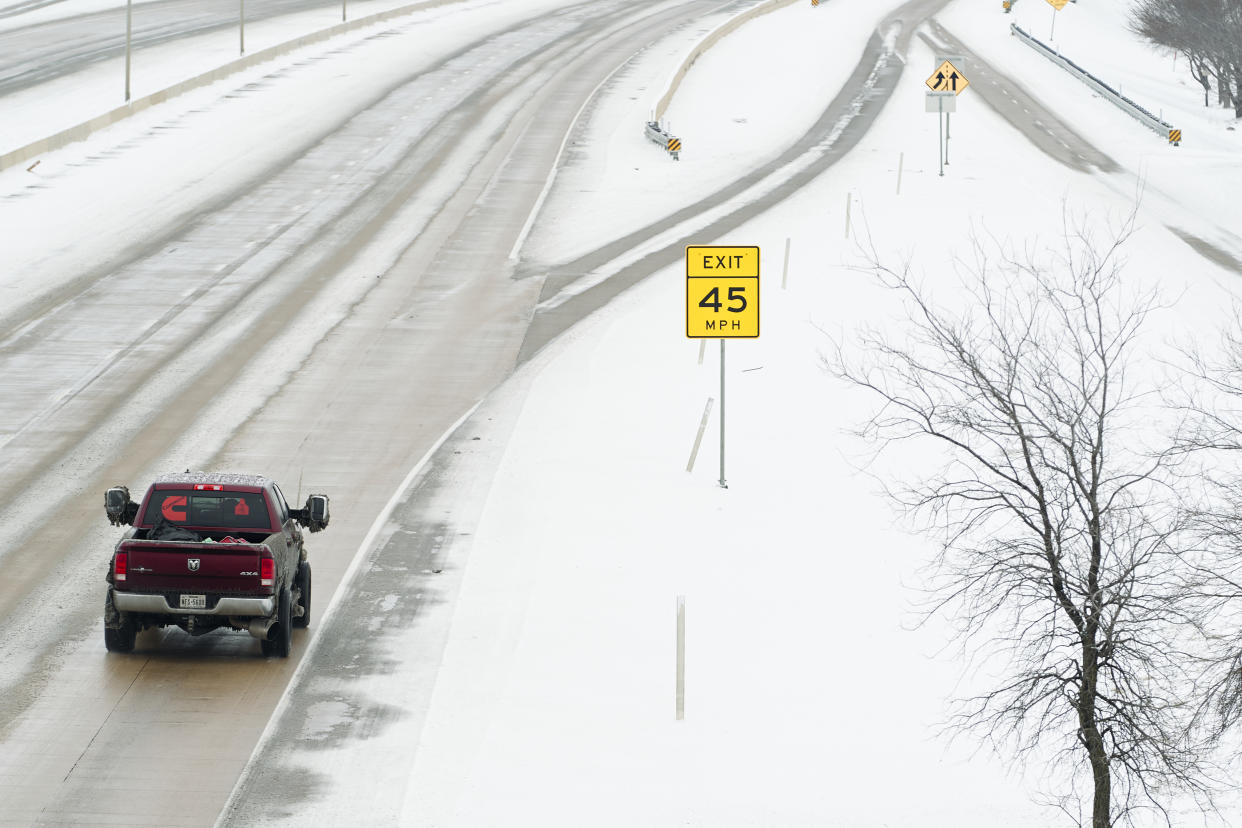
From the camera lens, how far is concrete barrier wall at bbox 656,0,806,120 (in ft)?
188

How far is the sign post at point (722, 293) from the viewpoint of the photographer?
20547mm

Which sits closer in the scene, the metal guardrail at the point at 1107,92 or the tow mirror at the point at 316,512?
the tow mirror at the point at 316,512

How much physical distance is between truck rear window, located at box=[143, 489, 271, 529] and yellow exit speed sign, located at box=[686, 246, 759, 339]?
720 centimetres

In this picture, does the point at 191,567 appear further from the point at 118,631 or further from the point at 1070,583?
the point at 1070,583

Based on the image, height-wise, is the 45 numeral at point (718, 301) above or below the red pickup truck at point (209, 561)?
above

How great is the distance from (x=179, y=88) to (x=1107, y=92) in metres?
36.7

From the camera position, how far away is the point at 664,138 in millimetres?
49312

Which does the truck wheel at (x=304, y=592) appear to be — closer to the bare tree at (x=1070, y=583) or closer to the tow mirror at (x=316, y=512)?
the tow mirror at (x=316, y=512)

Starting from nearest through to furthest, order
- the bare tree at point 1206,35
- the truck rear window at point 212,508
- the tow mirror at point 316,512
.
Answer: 1. the truck rear window at point 212,508
2. the tow mirror at point 316,512
3. the bare tree at point 1206,35

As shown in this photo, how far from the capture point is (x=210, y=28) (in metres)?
73.1

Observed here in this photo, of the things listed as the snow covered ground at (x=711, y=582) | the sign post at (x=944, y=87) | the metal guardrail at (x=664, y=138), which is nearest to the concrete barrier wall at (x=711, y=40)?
the metal guardrail at (x=664, y=138)

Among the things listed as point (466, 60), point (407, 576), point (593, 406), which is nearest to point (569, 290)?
point (593, 406)

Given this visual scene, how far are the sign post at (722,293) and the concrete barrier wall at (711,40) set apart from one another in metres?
35.0

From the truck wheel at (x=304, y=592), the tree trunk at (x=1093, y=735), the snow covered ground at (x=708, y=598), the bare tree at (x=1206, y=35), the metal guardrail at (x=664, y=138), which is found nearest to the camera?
the tree trunk at (x=1093, y=735)
